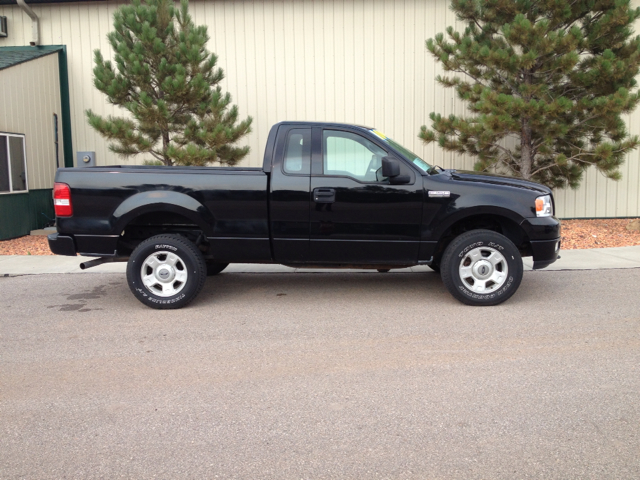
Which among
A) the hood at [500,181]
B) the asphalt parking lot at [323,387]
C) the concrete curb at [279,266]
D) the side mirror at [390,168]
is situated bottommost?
the asphalt parking lot at [323,387]

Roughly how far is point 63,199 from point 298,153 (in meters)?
2.59

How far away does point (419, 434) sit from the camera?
356 centimetres

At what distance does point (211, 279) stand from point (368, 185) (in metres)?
2.93

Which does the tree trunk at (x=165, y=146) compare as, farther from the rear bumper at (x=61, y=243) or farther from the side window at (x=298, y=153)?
the side window at (x=298, y=153)

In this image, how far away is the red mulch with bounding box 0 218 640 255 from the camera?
1080cm

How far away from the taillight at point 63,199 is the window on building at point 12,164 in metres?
6.28

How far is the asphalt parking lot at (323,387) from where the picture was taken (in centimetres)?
328

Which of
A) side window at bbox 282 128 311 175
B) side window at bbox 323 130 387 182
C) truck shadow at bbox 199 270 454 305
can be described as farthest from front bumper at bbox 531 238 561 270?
side window at bbox 282 128 311 175

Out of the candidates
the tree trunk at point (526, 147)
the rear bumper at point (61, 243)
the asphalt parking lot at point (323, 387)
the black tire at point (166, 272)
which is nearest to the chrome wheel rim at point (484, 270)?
the asphalt parking lot at point (323, 387)

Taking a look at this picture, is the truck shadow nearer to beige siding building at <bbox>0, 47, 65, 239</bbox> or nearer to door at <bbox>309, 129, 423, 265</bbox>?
door at <bbox>309, 129, 423, 265</bbox>

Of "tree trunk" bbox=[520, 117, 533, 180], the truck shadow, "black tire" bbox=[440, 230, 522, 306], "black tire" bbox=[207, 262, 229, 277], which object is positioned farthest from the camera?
"tree trunk" bbox=[520, 117, 533, 180]

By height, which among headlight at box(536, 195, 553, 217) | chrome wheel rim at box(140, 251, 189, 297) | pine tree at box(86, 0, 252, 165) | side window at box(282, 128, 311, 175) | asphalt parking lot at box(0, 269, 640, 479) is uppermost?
pine tree at box(86, 0, 252, 165)

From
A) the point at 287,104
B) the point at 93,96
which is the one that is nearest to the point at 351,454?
the point at 287,104

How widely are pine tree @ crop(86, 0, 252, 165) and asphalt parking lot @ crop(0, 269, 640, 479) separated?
15.1 ft
